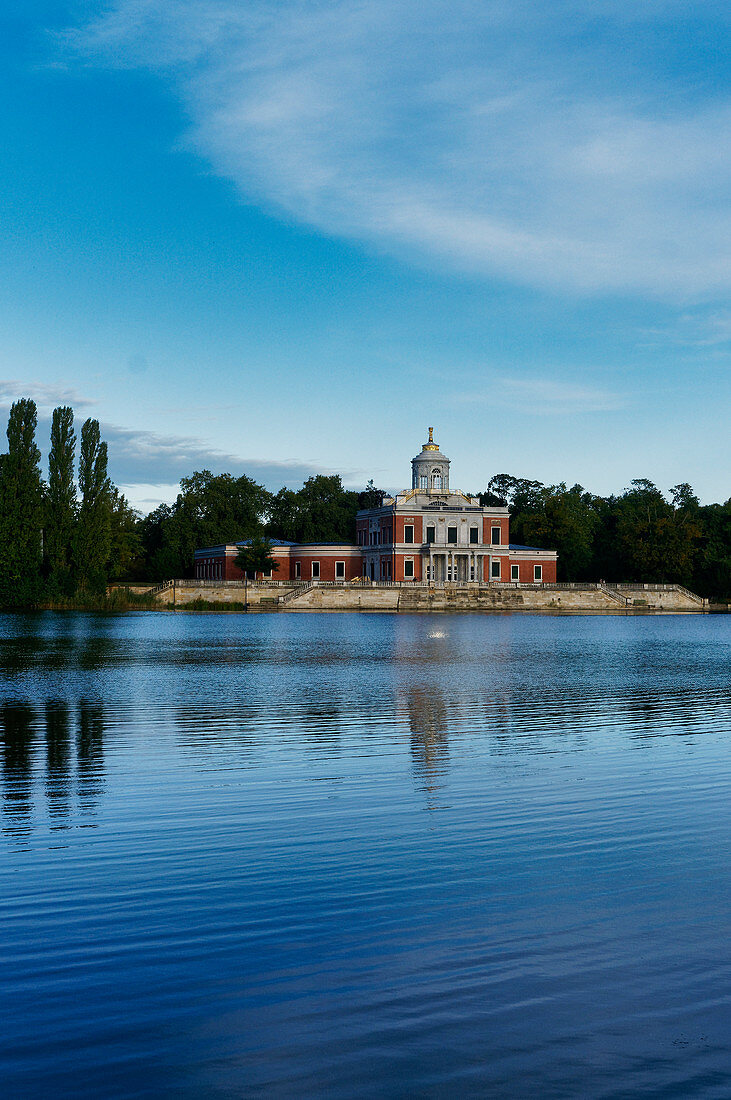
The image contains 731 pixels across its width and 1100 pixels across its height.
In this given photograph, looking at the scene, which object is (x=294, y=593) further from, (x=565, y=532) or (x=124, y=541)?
(x=565, y=532)

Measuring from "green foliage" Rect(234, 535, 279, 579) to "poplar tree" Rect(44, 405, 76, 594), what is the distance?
29342 millimetres

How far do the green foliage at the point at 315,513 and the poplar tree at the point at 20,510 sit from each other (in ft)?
164

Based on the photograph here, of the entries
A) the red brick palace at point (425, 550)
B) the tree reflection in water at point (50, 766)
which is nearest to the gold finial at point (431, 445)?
the red brick palace at point (425, 550)

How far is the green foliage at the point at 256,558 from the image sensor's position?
90956 mm

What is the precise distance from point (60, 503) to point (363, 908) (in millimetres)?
57521

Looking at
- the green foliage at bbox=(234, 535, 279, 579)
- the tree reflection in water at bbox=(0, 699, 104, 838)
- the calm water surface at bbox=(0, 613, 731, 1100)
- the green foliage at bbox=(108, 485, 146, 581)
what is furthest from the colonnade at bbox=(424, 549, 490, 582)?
the calm water surface at bbox=(0, 613, 731, 1100)

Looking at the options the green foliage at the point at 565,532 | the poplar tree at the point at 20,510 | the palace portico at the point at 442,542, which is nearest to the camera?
the poplar tree at the point at 20,510

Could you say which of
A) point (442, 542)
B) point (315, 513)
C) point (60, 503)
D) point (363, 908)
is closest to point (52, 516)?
point (60, 503)

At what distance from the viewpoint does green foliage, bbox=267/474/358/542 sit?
108562mm

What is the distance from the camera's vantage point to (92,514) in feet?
205

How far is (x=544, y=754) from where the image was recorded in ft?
44.0

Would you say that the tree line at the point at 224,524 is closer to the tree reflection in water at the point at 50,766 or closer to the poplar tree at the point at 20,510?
the poplar tree at the point at 20,510

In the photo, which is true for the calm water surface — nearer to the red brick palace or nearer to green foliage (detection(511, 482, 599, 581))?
the red brick palace

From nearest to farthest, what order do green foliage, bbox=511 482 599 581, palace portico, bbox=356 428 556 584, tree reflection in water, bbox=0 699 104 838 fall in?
tree reflection in water, bbox=0 699 104 838
palace portico, bbox=356 428 556 584
green foliage, bbox=511 482 599 581
